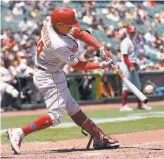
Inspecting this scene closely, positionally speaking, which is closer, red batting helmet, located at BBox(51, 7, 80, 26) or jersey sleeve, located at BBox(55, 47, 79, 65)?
jersey sleeve, located at BBox(55, 47, 79, 65)

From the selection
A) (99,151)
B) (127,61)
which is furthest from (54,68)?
(127,61)

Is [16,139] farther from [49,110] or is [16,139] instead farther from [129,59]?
[129,59]

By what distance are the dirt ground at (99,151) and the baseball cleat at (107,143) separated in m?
0.08

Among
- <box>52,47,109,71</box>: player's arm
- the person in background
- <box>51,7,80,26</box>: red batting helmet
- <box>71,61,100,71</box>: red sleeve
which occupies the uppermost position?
<box>51,7,80,26</box>: red batting helmet

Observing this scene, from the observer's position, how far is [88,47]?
18.7m

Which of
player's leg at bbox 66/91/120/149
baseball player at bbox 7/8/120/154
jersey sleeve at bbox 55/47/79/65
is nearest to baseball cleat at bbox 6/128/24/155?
baseball player at bbox 7/8/120/154

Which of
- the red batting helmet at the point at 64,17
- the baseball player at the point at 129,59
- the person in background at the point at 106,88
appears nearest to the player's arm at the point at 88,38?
the red batting helmet at the point at 64,17

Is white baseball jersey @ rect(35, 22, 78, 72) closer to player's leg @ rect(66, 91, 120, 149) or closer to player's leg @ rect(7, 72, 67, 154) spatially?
player's leg @ rect(7, 72, 67, 154)

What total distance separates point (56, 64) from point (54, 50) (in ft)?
1.06

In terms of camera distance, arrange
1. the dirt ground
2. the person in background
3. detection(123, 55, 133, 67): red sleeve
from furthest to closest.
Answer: the person in background
detection(123, 55, 133, 67): red sleeve
the dirt ground

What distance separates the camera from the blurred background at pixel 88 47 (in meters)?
15.9

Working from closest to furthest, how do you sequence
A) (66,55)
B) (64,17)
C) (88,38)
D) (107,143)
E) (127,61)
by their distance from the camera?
(66,55) → (64,17) → (88,38) → (107,143) → (127,61)

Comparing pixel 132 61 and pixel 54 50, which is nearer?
pixel 54 50

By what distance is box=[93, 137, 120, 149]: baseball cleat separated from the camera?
21.0 feet
